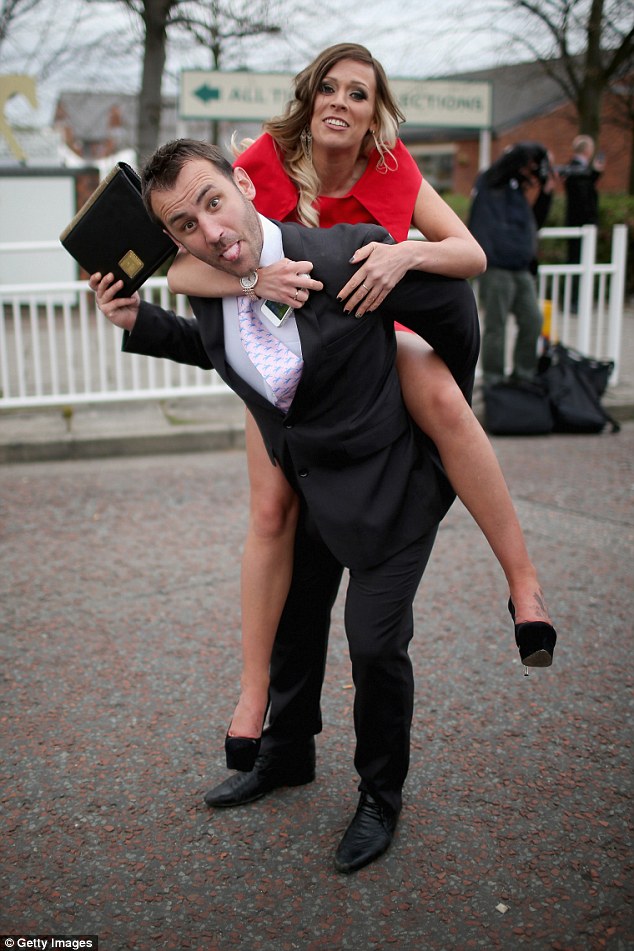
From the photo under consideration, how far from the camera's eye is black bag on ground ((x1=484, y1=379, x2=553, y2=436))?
7.28 meters

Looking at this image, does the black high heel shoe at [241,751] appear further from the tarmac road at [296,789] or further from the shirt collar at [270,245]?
the shirt collar at [270,245]

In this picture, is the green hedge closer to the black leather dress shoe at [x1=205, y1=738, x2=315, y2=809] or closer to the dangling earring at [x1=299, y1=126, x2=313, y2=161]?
the dangling earring at [x1=299, y1=126, x2=313, y2=161]

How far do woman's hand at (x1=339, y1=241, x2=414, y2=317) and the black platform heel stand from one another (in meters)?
0.89

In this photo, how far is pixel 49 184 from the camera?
1520cm

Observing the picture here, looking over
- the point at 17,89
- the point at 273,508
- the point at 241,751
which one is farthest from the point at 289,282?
the point at 17,89

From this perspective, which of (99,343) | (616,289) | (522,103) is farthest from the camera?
(522,103)

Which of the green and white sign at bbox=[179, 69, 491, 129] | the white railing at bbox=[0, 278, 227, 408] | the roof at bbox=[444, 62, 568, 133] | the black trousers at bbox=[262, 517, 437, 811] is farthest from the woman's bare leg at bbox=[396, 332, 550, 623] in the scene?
the roof at bbox=[444, 62, 568, 133]

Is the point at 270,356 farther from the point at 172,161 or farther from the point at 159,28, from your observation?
the point at 159,28

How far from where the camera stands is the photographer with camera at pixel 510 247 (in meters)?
7.32

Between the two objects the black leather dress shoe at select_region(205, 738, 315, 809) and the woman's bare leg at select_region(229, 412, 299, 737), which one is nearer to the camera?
the woman's bare leg at select_region(229, 412, 299, 737)

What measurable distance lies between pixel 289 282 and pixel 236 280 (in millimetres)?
163

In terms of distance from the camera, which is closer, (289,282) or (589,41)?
(289,282)

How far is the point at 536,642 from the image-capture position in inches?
91.1

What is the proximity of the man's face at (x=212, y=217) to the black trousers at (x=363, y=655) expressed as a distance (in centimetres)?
85
